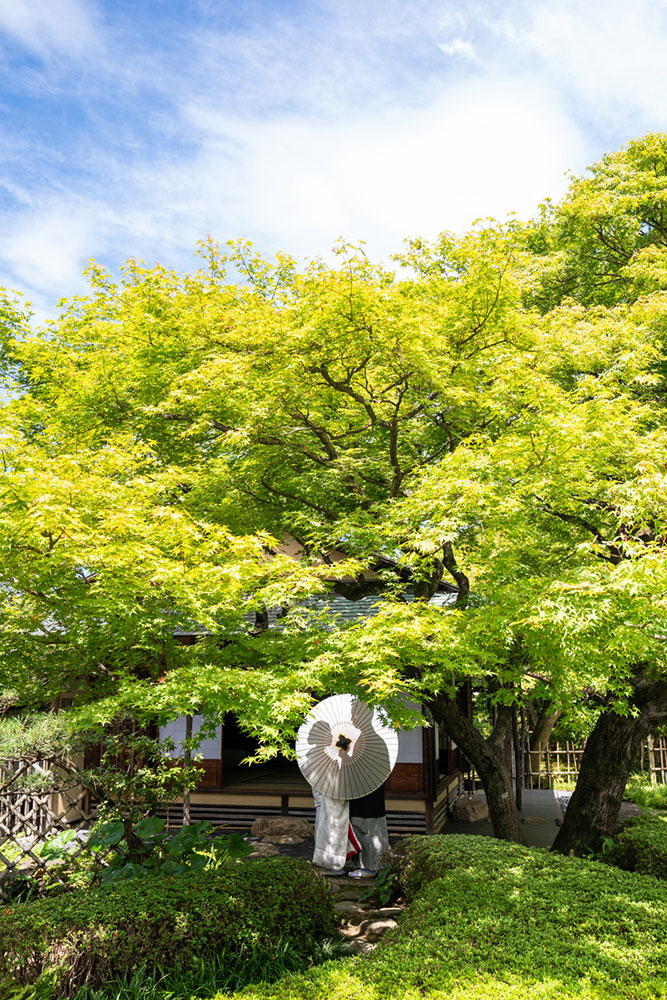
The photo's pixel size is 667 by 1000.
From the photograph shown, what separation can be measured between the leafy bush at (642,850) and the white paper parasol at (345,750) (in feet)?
10.6

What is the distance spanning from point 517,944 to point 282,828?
8604mm

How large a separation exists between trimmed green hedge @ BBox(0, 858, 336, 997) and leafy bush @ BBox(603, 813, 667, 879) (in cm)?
406

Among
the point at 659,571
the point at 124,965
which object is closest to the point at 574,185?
the point at 659,571

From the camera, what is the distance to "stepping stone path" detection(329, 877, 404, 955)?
7.59 m

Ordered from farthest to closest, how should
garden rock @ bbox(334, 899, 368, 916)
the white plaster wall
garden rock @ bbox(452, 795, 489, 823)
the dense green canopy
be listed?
garden rock @ bbox(452, 795, 489, 823)
the white plaster wall
garden rock @ bbox(334, 899, 368, 916)
the dense green canopy

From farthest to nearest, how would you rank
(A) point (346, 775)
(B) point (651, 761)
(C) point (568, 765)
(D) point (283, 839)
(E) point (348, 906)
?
(C) point (568, 765) < (B) point (651, 761) < (D) point (283, 839) < (A) point (346, 775) < (E) point (348, 906)

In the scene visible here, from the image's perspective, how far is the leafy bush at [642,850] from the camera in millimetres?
A: 8570

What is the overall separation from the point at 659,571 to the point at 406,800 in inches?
351

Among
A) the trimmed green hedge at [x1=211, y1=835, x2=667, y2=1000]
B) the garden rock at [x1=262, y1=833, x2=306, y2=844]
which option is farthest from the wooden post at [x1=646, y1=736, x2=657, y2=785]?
the trimmed green hedge at [x1=211, y1=835, x2=667, y2=1000]

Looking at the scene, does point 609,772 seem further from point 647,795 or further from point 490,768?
point 647,795

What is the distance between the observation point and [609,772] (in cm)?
1035

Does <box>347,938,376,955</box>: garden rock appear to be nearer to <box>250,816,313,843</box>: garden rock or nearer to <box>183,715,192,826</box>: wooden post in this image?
<box>183,715,192,826</box>: wooden post

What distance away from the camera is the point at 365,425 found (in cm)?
1112

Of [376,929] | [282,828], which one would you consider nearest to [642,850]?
[376,929]
